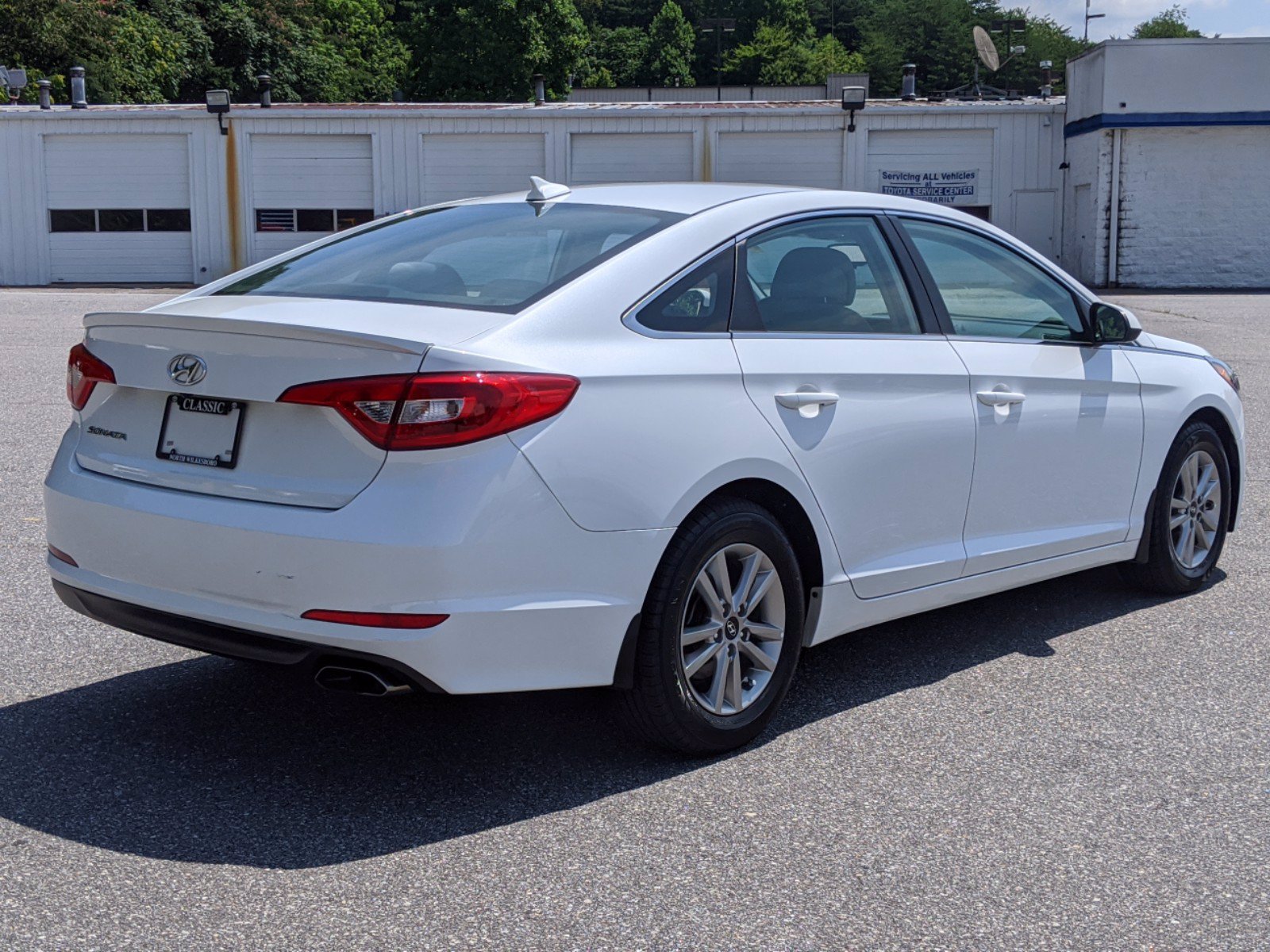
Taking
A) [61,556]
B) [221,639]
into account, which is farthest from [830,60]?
[221,639]

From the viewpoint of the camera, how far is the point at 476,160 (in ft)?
119

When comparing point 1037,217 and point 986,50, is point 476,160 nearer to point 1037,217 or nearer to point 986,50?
point 986,50

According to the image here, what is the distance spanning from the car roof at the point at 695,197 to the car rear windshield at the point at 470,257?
0.09 m

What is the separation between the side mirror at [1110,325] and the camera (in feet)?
17.7

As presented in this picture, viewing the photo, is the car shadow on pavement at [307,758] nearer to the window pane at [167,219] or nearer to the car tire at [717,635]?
the car tire at [717,635]

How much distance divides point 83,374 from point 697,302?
1703 mm

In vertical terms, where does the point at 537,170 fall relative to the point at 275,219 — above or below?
above

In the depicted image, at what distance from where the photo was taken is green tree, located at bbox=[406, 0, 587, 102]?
66.2 metres

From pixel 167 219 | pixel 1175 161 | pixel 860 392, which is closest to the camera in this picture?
pixel 860 392

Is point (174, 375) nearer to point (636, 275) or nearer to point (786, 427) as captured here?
point (636, 275)

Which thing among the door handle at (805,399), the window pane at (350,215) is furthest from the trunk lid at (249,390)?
the window pane at (350,215)

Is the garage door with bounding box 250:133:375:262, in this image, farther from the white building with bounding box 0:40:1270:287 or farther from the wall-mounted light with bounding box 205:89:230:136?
the wall-mounted light with bounding box 205:89:230:136

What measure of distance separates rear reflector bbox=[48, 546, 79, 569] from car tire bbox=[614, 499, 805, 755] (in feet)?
4.92

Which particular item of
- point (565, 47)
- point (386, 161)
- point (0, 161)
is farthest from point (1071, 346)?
point (565, 47)
